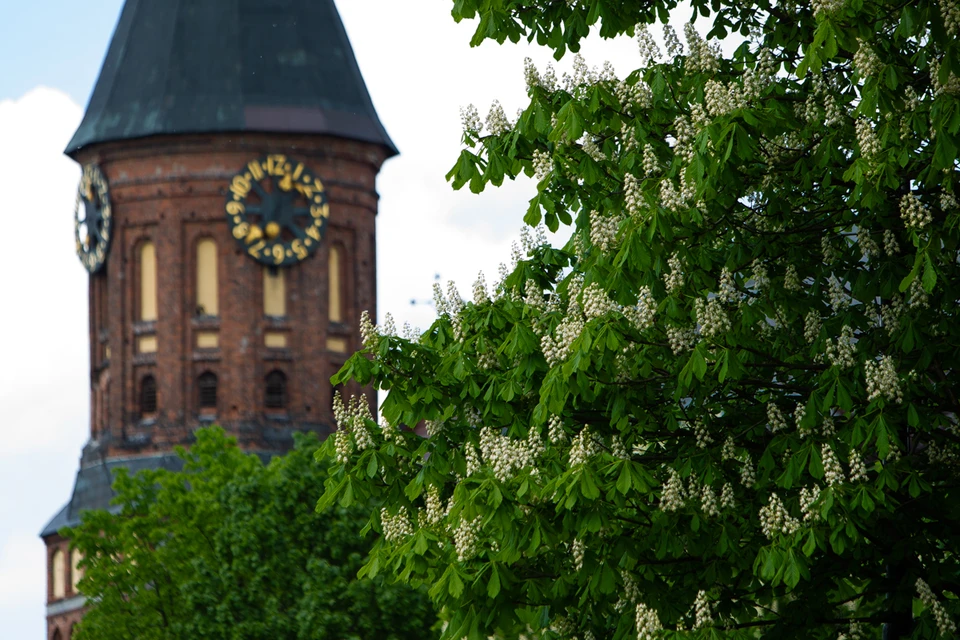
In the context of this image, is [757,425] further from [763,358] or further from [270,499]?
[270,499]

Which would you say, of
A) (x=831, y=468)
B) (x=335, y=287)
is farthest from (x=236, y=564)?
(x=335, y=287)

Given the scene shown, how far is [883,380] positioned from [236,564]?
33343 millimetres

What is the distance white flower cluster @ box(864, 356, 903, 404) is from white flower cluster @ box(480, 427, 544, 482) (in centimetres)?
229

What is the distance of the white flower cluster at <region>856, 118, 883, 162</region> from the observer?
16.0 meters

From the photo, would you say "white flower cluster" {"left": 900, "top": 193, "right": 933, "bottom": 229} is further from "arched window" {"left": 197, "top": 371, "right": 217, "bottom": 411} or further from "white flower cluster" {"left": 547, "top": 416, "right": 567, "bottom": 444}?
"arched window" {"left": 197, "top": 371, "right": 217, "bottom": 411}

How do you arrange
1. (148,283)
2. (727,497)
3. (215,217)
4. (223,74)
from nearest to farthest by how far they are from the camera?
(727,497)
(223,74)
(215,217)
(148,283)

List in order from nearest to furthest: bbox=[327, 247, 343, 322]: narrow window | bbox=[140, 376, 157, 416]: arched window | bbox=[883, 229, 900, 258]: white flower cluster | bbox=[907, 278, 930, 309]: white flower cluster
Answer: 1. bbox=[907, 278, 930, 309]: white flower cluster
2. bbox=[883, 229, 900, 258]: white flower cluster
3. bbox=[140, 376, 157, 416]: arched window
4. bbox=[327, 247, 343, 322]: narrow window

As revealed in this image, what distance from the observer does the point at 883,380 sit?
1605cm

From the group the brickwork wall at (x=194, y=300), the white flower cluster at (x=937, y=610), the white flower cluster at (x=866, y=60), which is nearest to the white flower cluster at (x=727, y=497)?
the white flower cluster at (x=937, y=610)

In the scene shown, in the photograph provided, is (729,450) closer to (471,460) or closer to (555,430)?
(555,430)

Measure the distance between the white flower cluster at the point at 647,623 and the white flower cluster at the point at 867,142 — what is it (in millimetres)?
3404

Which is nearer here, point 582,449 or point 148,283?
point 582,449

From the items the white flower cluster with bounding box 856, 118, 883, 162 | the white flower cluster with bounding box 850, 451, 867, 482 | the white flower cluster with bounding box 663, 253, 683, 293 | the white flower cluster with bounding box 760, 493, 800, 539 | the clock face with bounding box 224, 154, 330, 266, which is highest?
the clock face with bounding box 224, 154, 330, 266

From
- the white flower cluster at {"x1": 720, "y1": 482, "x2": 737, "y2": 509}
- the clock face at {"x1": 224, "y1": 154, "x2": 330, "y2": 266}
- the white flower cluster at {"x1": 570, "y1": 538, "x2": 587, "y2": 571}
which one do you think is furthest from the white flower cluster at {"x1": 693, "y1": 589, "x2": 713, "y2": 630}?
the clock face at {"x1": 224, "y1": 154, "x2": 330, "y2": 266}
